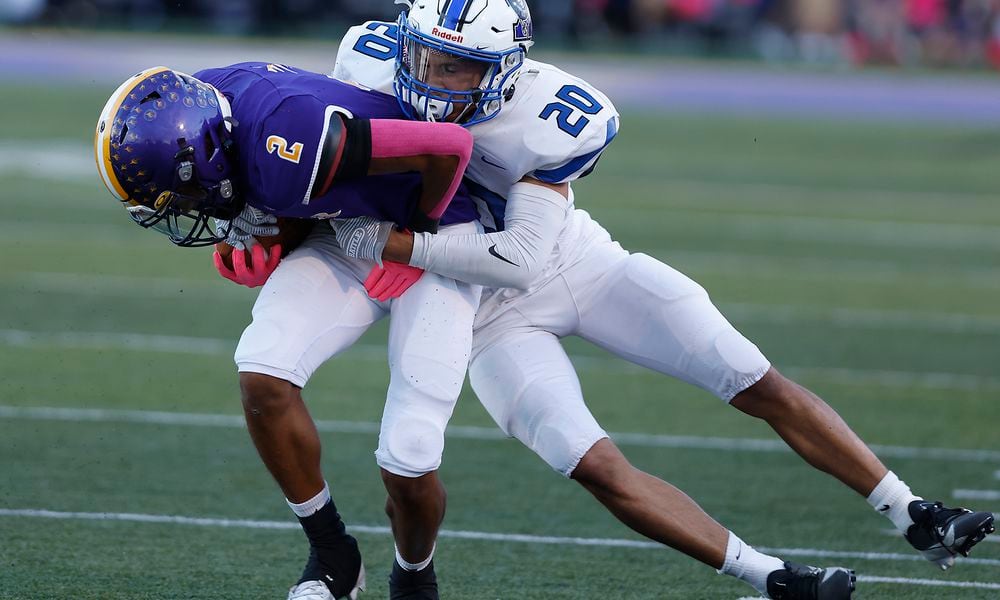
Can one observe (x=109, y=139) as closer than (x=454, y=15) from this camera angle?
Yes

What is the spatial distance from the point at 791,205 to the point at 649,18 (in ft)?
34.7

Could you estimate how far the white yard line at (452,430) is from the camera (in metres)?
5.51

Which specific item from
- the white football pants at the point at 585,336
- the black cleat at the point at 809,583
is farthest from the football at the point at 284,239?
the black cleat at the point at 809,583

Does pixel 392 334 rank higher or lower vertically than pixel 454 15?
lower

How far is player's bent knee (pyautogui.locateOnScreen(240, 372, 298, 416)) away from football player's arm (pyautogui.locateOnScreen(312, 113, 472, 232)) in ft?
1.52

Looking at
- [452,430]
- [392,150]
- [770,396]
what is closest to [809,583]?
[770,396]

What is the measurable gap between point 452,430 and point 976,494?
2019mm

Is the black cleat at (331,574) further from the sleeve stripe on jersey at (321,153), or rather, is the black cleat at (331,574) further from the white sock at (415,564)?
the sleeve stripe on jersey at (321,153)

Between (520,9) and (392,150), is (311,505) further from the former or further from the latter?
(520,9)

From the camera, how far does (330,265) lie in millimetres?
3662

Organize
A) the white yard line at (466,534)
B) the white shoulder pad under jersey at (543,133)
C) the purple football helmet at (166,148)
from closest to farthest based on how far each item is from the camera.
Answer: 1. the purple football helmet at (166,148)
2. the white shoulder pad under jersey at (543,133)
3. the white yard line at (466,534)

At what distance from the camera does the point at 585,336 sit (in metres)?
3.84

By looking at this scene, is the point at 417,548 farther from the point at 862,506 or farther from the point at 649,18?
the point at 649,18

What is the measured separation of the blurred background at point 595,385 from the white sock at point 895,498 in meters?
0.37
